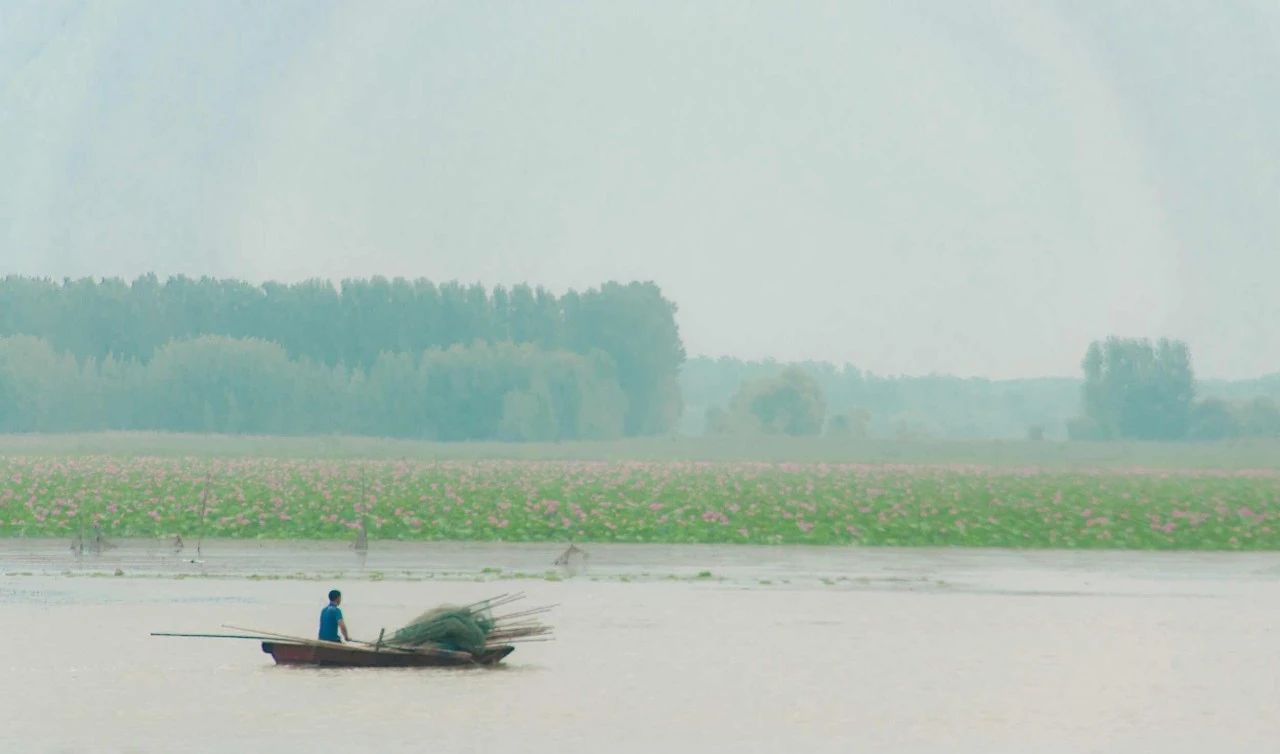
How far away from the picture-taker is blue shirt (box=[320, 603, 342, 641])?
2897 cm

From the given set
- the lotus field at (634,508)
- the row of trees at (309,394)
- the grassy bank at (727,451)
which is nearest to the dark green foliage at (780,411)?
the row of trees at (309,394)

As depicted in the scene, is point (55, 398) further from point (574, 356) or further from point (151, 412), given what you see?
point (574, 356)

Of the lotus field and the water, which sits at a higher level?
the lotus field

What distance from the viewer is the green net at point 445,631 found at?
2902 centimetres

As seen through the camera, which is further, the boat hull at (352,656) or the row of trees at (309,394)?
the row of trees at (309,394)

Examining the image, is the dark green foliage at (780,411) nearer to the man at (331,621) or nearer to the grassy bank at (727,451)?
the grassy bank at (727,451)

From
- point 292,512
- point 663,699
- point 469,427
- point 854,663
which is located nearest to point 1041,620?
point 854,663

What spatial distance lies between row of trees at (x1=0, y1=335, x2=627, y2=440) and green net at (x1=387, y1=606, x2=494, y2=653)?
149 metres

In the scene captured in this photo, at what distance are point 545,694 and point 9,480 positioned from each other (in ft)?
165

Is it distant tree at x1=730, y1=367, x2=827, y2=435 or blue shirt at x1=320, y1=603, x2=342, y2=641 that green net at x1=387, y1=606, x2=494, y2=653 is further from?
distant tree at x1=730, y1=367, x2=827, y2=435

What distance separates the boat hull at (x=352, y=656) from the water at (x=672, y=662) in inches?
9.3

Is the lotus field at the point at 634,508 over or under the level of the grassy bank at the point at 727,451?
under

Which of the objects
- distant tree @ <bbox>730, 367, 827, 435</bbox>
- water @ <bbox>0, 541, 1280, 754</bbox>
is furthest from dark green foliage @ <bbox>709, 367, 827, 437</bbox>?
water @ <bbox>0, 541, 1280, 754</bbox>

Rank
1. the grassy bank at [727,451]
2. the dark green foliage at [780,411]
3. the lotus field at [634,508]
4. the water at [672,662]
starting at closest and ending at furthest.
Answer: the water at [672,662]
the lotus field at [634,508]
the grassy bank at [727,451]
the dark green foliage at [780,411]
